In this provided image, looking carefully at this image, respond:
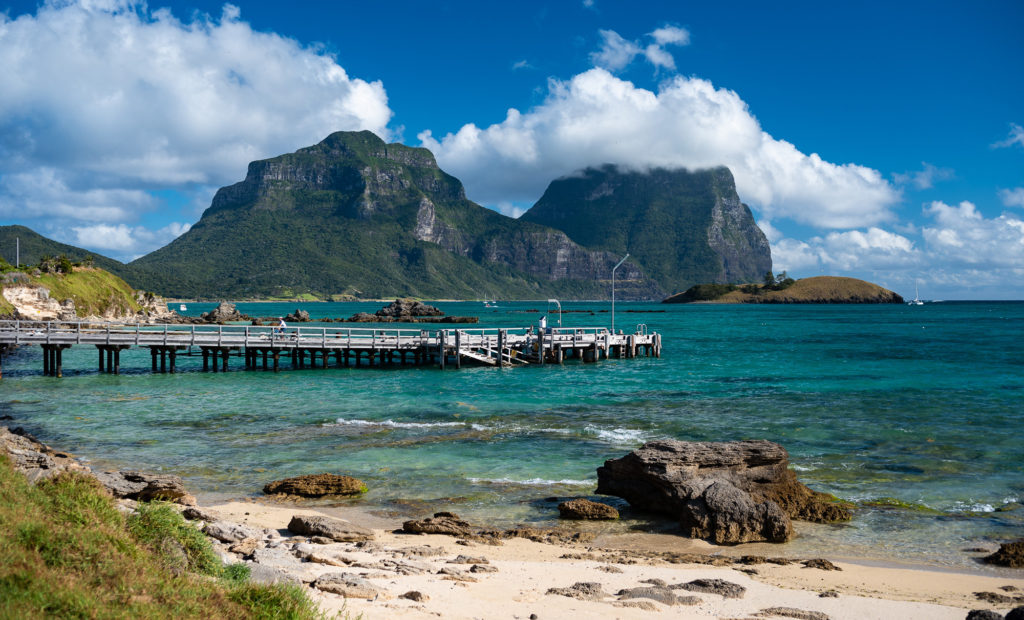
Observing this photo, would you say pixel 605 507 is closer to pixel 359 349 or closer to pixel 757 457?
pixel 757 457

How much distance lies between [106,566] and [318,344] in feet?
146

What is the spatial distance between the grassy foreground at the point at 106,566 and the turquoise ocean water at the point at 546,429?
8027 mm

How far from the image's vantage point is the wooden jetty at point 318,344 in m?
45.2

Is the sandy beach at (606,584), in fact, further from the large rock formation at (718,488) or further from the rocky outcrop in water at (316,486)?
the rocky outcrop in water at (316,486)

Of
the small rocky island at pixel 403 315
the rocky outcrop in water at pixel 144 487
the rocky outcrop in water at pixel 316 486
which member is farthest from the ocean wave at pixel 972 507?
the small rocky island at pixel 403 315

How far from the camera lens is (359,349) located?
51.8 metres

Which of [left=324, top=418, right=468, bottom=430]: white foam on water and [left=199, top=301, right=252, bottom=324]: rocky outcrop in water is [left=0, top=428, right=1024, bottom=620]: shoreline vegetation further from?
[left=199, top=301, right=252, bottom=324]: rocky outcrop in water

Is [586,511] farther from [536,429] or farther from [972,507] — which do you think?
[536,429]

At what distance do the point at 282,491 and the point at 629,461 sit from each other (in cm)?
879

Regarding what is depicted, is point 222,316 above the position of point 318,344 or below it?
above

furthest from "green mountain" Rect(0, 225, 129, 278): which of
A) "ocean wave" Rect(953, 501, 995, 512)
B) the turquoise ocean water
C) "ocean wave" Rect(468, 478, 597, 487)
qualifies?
"ocean wave" Rect(953, 501, 995, 512)

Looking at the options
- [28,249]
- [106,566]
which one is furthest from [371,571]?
[28,249]

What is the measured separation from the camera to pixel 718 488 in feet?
48.5

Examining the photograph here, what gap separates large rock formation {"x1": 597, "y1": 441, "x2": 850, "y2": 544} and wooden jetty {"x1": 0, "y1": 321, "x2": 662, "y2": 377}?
94.5ft
